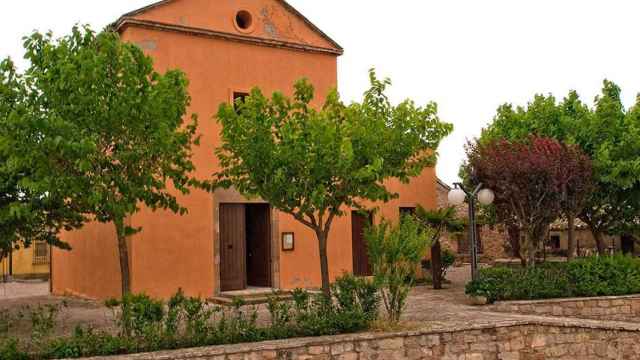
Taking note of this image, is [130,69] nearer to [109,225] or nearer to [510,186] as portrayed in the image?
[109,225]

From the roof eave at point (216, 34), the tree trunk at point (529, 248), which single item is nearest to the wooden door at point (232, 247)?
the roof eave at point (216, 34)

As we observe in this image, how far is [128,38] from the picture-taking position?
47.3ft

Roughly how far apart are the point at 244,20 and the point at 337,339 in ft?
30.9

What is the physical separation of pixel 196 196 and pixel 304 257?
126 inches

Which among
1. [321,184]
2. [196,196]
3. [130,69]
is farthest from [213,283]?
[130,69]

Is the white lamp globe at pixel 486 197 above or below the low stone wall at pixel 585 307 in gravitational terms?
above

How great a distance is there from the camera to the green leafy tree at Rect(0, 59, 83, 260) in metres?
9.15

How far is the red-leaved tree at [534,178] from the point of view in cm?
1390

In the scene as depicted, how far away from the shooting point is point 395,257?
10.5 meters

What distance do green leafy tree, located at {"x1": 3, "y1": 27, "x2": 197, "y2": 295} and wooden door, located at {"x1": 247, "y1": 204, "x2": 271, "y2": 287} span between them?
6.12 metres

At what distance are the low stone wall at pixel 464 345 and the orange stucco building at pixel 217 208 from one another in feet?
19.5

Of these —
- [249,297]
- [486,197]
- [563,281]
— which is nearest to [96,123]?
[249,297]

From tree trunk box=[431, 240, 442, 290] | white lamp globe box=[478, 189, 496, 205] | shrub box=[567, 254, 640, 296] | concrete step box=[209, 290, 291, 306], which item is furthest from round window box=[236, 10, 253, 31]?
shrub box=[567, 254, 640, 296]

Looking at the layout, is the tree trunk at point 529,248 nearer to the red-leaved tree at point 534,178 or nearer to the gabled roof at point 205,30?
the red-leaved tree at point 534,178
